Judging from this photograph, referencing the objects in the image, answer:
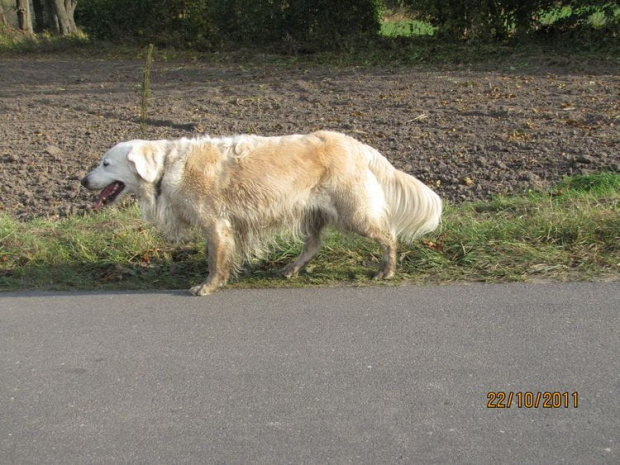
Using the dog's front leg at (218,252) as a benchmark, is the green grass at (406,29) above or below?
above

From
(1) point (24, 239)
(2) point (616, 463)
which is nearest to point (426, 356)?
(2) point (616, 463)

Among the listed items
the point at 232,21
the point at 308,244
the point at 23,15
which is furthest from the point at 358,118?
the point at 23,15

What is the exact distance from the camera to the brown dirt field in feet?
28.2

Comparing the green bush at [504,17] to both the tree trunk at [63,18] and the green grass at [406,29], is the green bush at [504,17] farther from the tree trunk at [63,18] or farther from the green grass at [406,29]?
the tree trunk at [63,18]

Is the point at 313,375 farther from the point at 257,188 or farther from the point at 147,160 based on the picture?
the point at 147,160

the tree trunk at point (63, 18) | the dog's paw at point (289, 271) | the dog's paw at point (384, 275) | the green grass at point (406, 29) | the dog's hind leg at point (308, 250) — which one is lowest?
the dog's paw at point (289, 271)

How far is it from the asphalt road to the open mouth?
80 centimetres

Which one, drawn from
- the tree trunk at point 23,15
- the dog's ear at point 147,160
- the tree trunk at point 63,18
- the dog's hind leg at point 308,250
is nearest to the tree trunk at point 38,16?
the tree trunk at point 63,18

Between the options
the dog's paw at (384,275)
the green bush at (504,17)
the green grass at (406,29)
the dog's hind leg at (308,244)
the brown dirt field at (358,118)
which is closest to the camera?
the dog's paw at (384,275)

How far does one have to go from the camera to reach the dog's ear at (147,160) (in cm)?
599

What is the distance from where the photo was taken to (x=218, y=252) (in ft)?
20.0

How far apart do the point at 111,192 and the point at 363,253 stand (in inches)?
91.0

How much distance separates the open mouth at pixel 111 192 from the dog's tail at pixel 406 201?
Answer: 7.02 ft

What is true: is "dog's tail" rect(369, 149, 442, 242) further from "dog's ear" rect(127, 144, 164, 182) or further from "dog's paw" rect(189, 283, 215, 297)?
"dog's ear" rect(127, 144, 164, 182)
